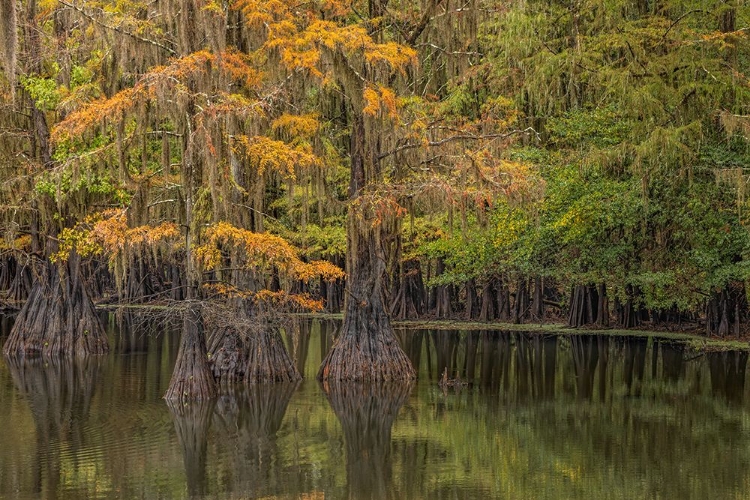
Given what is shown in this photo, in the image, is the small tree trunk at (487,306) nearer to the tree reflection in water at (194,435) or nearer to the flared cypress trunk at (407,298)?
the flared cypress trunk at (407,298)

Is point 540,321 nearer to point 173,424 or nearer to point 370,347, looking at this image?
point 370,347

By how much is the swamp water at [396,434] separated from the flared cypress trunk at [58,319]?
1.50 m

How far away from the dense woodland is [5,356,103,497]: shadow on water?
197 cm

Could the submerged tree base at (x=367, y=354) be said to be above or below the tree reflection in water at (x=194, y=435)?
above

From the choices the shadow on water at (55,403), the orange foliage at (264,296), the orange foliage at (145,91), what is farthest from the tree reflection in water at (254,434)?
the orange foliage at (145,91)

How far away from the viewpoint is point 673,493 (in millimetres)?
12906

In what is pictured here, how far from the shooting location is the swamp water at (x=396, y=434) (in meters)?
13.4

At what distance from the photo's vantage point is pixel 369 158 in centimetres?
2328

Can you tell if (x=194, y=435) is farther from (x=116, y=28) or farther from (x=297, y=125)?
(x=116, y=28)

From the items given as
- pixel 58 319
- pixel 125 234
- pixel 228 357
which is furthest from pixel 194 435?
pixel 58 319

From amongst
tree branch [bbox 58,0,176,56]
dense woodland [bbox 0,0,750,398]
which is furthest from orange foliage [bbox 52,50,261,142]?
tree branch [bbox 58,0,176,56]

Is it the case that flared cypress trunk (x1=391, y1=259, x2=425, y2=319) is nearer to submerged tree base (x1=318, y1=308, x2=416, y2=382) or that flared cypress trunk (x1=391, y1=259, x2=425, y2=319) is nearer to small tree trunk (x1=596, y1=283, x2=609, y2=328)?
small tree trunk (x1=596, y1=283, x2=609, y2=328)

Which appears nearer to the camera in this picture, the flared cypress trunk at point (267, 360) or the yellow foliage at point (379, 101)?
the yellow foliage at point (379, 101)

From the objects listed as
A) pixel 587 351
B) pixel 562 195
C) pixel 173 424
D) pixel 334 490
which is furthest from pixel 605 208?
pixel 334 490
